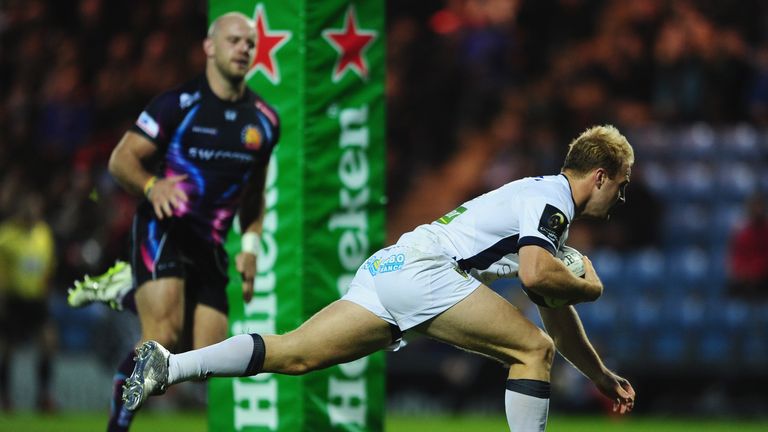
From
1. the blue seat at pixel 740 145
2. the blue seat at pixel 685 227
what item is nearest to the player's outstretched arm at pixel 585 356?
the blue seat at pixel 685 227

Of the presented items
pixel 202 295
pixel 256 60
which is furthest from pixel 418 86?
pixel 202 295

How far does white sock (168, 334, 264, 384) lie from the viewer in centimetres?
585

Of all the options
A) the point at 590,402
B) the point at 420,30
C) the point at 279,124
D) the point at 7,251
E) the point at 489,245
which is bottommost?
the point at 590,402

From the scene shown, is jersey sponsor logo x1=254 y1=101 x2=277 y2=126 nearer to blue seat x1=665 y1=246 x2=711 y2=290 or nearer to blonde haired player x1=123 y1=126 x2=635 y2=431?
blonde haired player x1=123 y1=126 x2=635 y2=431

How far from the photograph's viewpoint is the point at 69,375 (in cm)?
1423

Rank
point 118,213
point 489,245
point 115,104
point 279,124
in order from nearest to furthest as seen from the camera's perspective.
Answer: point 489,245
point 279,124
point 118,213
point 115,104

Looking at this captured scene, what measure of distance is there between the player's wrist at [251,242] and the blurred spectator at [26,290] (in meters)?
6.65

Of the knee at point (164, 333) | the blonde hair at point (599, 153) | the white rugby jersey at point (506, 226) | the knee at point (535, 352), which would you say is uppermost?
the blonde hair at point (599, 153)

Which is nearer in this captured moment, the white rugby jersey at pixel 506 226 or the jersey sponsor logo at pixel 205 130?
the white rugby jersey at pixel 506 226

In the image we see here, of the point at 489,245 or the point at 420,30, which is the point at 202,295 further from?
the point at 420,30

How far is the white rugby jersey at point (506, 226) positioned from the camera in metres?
5.67

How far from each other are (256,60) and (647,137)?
7842 mm

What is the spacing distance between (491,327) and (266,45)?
9.56 ft

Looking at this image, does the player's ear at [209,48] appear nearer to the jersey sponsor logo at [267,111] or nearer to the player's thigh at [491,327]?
the jersey sponsor logo at [267,111]
